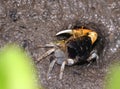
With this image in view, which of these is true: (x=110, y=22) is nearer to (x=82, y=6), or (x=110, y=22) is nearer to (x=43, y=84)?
(x=82, y=6)

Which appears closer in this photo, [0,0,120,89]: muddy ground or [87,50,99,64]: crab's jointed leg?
[0,0,120,89]: muddy ground

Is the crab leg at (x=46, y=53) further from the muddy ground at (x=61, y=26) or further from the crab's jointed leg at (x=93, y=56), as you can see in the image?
the crab's jointed leg at (x=93, y=56)

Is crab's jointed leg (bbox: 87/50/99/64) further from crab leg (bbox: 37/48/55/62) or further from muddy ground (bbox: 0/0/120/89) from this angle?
crab leg (bbox: 37/48/55/62)

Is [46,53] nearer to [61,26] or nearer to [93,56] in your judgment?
[61,26]

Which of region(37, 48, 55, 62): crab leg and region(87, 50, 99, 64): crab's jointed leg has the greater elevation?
region(37, 48, 55, 62): crab leg

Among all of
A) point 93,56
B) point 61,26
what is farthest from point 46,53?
point 93,56

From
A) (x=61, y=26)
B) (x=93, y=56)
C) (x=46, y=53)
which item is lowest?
(x=93, y=56)

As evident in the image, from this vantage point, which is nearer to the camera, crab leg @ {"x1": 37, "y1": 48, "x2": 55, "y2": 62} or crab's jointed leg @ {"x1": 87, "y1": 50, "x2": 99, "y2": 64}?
crab leg @ {"x1": 37, "y1": 48, "x2": 55, "y2": 62}

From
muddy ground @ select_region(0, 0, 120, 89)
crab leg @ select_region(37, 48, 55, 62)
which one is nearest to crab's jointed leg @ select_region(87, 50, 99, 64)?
muddy ground @ select_region(0, 0, 120, 89)
